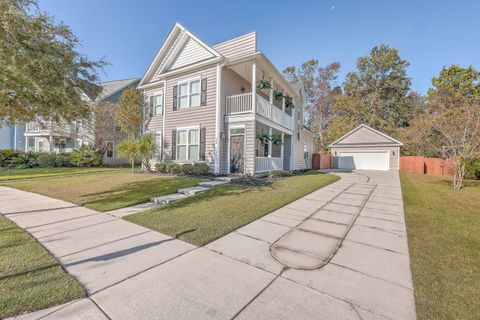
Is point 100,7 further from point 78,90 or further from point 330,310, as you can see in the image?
point 330,310

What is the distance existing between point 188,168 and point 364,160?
20.3 metres

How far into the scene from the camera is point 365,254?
3.30m

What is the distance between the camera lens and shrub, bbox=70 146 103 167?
60.7 feet

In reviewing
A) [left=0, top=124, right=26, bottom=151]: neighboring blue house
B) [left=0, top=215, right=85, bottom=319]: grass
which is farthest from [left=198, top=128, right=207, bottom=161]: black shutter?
[left=0, top=124, right=26, bottom=151]: neighboring blue house

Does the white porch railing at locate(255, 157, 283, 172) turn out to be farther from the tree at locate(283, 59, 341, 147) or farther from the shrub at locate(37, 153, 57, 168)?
the tree at locate(283, 59, 341, 147)

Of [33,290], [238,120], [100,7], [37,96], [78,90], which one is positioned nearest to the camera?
[33,290]

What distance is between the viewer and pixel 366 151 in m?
23.1

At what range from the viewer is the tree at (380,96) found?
3200 centimetres

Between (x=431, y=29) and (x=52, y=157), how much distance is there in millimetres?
30762

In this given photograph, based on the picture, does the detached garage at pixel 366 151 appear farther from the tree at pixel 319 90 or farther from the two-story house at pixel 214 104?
the two-story house at pixel 214 104

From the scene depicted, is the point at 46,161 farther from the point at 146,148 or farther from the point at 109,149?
the point at 146,148

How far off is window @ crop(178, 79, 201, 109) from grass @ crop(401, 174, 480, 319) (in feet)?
34.9

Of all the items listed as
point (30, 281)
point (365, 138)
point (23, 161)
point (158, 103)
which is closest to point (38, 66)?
point (30, 281)

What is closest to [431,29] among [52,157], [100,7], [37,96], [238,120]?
[238,120]
